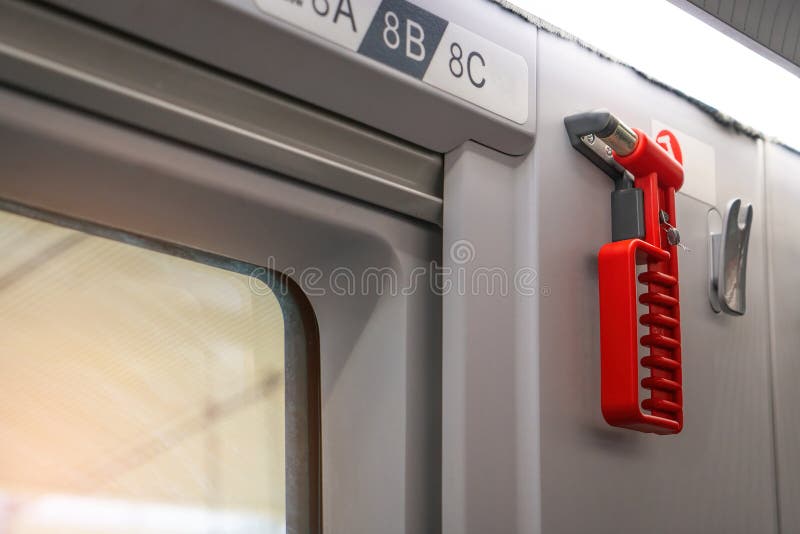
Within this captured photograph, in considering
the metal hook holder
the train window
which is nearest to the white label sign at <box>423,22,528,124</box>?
the train window

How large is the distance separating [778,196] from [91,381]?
1.55m

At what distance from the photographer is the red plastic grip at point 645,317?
1569mm

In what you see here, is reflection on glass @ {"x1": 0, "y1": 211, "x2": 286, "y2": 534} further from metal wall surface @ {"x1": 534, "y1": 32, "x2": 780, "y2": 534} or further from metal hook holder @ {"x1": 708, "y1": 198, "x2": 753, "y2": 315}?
metal hook holder @ {"x1": 708, "y1": 198, "x2": 753, "y2": 315}

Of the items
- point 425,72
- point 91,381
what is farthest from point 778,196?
point 91,381

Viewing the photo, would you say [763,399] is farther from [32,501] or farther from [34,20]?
[34,20]

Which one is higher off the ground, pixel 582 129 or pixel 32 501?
pixel 582 129

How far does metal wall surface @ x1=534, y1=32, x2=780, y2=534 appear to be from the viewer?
156 centimetres

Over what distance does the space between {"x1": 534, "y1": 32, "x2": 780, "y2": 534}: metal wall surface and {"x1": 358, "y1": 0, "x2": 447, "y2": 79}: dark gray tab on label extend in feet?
0.91

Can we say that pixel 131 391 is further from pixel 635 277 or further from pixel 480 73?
pixel 635 277

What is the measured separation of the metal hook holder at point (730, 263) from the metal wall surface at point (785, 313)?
0.56ft

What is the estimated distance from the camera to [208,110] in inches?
51.9

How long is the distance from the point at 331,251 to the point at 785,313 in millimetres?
1095

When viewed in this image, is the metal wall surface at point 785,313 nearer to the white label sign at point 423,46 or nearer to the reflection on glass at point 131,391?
the white label sign at point 423,46

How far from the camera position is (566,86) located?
1.71m
